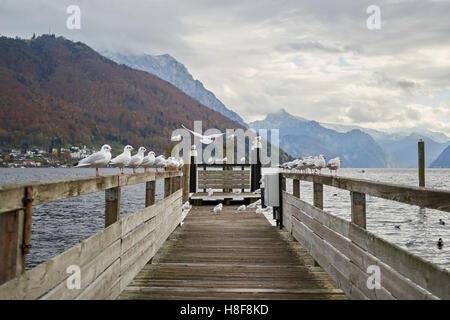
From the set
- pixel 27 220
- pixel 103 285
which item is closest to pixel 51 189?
pixel 27 220

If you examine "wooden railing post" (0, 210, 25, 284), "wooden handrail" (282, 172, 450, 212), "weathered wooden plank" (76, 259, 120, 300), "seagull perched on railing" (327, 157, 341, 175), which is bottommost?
"weathered wooden plank" (76, 259, 120, 300)

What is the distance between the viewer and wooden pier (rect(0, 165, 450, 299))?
1880mm

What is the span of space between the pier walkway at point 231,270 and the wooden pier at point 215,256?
11 millimetres

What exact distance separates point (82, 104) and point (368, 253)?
6426 inches

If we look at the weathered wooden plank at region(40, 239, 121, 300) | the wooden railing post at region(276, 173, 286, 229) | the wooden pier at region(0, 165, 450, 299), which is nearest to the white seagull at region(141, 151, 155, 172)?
the wooden pier at region(0, 165, 450, 299)

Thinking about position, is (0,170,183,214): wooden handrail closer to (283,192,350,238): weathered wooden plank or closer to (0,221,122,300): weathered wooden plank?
(0,221,122,300): weathered wooden plank

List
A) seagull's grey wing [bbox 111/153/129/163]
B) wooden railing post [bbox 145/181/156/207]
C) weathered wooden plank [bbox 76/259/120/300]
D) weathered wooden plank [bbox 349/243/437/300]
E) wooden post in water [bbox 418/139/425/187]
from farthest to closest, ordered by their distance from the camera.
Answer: wooden post in water [bbox 418/139/425/187] < wooden railing post [bbox 145/181/156/207] < seagull's grey wing [bbox 111/153/129/163] < weathered wooden plank [bbox 76/259/120/300] < weathered wooden plank [bbox 349/243/437/300]

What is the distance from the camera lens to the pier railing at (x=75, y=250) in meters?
1.76

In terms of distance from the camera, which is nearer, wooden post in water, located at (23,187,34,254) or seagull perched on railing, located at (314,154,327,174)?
wooden post in water, located at (23,187,34,254)

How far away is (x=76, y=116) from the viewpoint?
138 metres

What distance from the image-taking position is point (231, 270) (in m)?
4.39

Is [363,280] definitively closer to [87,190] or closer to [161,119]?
[87,190]
